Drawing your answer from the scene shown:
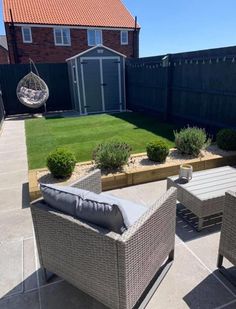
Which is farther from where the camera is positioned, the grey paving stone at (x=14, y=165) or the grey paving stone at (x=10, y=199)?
the grey paving stone at (x=14, y=165)

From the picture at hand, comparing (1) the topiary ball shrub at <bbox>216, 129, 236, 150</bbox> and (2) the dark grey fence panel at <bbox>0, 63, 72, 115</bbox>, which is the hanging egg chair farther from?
(1) the topiary ball shrub at <bbox>216, 129, 236, 150</bbox>

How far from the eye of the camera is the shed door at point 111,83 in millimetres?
9844

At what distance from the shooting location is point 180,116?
6.78 metres

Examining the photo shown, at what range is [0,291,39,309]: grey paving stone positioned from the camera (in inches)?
72.0

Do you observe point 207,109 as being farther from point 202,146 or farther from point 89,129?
point 89,129

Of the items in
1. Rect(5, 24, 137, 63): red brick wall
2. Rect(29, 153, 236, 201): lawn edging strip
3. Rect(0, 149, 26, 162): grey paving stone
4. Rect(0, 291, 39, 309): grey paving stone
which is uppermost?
Rect(5, 24, 137, 63): red brick wall

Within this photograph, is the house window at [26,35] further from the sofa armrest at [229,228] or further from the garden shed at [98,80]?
the sofa armrest at [229,228]

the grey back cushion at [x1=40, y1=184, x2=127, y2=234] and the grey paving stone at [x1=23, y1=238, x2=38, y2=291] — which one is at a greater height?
the grey back cushion at [x1=40, y1=184, x2=127, y2=234]

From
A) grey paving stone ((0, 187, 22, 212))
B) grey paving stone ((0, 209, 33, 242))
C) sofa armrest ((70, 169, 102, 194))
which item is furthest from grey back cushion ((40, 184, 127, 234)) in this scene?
grey paving stone ((0, 187, 22, 212))

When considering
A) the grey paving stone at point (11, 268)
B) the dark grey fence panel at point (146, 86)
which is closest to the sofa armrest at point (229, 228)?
the grey paving stone at point (11, 268)

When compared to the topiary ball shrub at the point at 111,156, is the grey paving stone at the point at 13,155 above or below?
below

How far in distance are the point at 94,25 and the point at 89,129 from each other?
10.7 meters

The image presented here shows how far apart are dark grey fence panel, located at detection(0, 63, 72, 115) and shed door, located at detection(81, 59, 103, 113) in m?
1.35

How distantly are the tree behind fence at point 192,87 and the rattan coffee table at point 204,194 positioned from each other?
2.49 metres
